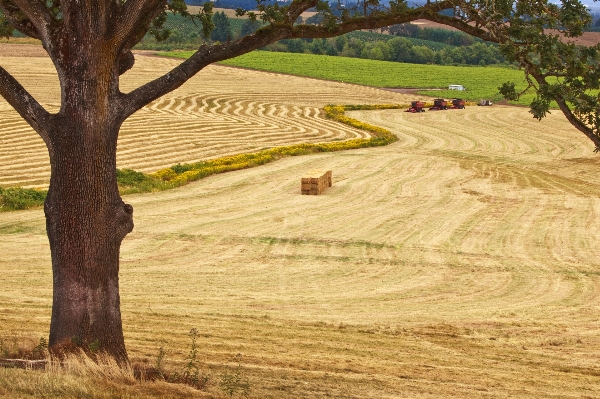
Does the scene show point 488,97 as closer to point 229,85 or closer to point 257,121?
point 229,85

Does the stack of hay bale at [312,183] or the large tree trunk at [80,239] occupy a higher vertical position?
the large tree trunk at [80,239]

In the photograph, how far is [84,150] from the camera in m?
11.3

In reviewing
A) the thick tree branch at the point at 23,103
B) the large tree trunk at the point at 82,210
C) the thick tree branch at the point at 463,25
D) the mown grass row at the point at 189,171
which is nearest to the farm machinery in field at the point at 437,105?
the mown grass row at the point at 189,171

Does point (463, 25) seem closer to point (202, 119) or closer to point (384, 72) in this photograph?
point (202, 119)

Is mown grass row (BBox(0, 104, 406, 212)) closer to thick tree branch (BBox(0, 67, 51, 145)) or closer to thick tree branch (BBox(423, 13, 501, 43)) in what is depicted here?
thick tree branch (BBox(0, 67, 51, 145))

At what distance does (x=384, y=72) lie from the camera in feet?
362

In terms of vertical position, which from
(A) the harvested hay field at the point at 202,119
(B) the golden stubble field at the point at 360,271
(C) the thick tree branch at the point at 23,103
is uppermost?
(C) the thick tree branch at the point at 23,103

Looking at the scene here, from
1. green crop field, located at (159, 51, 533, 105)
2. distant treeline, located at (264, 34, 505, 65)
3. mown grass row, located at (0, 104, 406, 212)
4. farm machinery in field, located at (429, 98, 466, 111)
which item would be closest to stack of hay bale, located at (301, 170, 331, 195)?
mown grass row, located at (0, 104, 406, 212)

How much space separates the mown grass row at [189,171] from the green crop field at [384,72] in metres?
41.6

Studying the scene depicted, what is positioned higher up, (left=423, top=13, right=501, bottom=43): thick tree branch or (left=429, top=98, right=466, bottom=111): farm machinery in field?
(left=423, top=13, right=501, bottom=43): thick tree branch

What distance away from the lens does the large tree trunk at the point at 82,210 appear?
11.3 m

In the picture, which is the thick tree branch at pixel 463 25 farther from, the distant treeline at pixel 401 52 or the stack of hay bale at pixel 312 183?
the distant treeline at pixel 401 52

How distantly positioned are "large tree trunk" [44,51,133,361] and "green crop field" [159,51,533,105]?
81.3 meters

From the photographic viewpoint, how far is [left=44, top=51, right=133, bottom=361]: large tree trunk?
11266 millimetres
